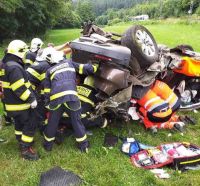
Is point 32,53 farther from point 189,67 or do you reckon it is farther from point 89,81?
point 189,67

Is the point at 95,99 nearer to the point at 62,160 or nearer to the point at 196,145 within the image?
the point at 62,160

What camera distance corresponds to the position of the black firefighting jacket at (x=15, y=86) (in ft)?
17.6

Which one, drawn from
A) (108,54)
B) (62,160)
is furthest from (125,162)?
(108,54)

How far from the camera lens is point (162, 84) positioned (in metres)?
6.64

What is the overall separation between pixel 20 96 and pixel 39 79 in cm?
91

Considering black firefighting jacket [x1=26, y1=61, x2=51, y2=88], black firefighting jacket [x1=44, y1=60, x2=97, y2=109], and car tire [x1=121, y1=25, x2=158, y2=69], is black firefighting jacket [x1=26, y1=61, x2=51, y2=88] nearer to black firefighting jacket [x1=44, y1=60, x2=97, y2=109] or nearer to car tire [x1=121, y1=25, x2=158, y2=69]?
black firefighting jacket [x1=44, y1=60, x2=97, y2=109]

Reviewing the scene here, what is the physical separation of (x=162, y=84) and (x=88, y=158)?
78.9 inches

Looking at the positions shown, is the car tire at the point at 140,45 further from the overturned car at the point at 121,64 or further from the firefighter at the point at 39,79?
the firefighter at the point at 39,79

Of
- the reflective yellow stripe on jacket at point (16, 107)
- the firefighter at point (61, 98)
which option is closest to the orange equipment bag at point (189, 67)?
the firefighter at point (61, 98)

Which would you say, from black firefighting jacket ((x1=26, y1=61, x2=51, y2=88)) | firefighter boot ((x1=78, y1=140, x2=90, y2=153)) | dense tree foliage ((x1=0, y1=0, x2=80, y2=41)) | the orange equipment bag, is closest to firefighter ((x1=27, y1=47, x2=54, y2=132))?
black firefighting jacket ((x1=26, y1=61, x2=51, y2=88))

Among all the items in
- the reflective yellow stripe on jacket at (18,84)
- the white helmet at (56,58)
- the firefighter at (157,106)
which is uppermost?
the white helmet at (56,58)

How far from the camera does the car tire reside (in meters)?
6.34

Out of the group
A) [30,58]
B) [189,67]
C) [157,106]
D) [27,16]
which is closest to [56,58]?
[30,58]

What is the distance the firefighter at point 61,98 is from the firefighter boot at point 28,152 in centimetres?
23
